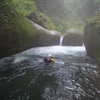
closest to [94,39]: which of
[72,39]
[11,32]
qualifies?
[11,32]

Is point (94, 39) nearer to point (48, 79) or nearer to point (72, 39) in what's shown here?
point (48, 79)

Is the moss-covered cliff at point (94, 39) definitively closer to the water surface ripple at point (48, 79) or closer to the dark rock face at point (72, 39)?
the water surface ripple at point (48, 79)

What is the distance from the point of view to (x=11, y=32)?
8.53m

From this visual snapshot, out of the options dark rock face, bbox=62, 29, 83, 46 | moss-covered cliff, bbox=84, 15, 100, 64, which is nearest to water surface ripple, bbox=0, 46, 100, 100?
moss-covered cliff, bbox=84, 15, 100, 64

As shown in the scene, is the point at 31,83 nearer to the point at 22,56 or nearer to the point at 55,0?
the point at 22,56

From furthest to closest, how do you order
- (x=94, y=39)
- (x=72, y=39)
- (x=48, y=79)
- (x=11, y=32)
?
(x=72, y=39)
(x=94, y=39)
(x=11, y=32)
(x=48, y=79)

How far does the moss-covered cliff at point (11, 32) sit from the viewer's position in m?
8.12

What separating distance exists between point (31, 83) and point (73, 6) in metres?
29.6

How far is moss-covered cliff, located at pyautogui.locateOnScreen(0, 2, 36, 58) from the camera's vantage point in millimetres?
8117

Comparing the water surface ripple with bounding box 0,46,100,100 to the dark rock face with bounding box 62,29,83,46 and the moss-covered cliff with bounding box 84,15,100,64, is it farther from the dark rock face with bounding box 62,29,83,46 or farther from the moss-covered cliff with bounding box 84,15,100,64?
the dark rock face with bounding box 62,29,83,46

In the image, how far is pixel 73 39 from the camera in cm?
1447

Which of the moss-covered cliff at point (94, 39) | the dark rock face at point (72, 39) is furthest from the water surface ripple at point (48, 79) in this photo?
the dark rock face at point (72, 39)

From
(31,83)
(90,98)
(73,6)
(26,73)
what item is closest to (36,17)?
(26,73)

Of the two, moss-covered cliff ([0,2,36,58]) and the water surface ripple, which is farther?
moss-covered cliff ([0,2,36,58])
